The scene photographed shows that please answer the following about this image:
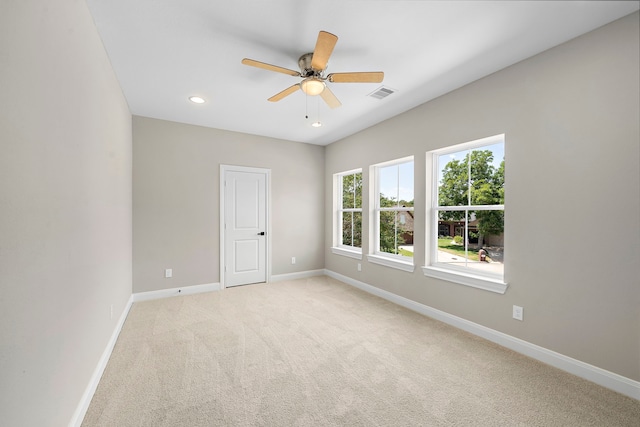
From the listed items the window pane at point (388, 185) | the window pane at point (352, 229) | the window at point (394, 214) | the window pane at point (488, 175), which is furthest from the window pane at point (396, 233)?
the window pane at point (488, 175)

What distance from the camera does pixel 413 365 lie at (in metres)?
2.23

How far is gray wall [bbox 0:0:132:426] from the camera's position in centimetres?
99

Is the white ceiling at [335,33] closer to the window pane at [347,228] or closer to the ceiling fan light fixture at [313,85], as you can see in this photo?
the ceiling fan light fixture at [313,85]

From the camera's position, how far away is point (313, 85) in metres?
2.27

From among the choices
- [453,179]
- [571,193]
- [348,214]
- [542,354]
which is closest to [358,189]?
[348,214]

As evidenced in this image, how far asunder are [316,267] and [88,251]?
395cm

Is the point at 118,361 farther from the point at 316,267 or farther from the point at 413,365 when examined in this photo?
the point at 316,267

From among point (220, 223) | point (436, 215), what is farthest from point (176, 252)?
point (436, 215)

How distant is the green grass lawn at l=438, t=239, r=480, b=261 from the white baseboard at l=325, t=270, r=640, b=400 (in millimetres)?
692

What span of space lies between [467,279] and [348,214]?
2545 millimetres

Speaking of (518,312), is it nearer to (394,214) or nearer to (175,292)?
(394,214)

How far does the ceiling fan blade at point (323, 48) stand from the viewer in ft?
5.63

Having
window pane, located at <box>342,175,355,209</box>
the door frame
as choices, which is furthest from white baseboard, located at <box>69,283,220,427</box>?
window pane, located at <box>342,175,355,209</box>

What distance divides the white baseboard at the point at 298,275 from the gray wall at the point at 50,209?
2.85 meters
